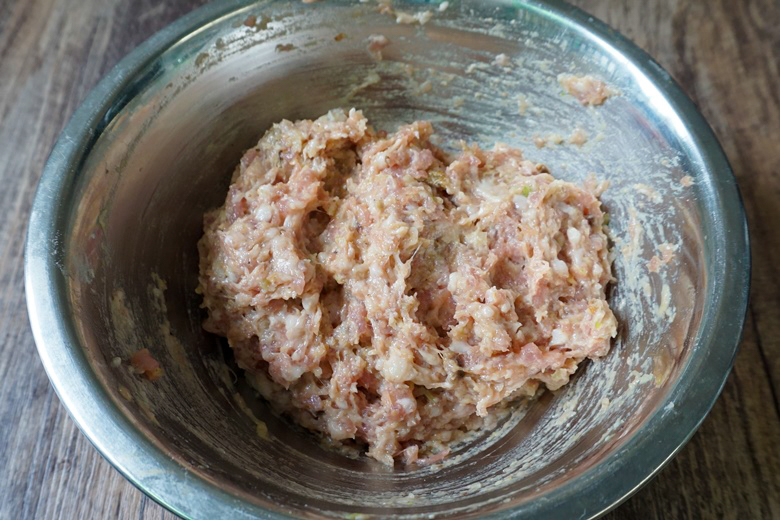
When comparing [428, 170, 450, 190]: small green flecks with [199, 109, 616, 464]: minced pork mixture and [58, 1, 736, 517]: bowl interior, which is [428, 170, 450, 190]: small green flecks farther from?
[58, 1, 736, 517]: bowl interior

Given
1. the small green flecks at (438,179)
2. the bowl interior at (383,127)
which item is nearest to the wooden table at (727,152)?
the bowl interior at (383,127)

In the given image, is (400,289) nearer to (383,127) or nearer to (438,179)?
(438,179)

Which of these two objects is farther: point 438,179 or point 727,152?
point 727,152

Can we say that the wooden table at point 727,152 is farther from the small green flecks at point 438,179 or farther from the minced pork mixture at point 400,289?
the small green flecks at point 438,179

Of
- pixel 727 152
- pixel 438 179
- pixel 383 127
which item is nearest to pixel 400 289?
pixel 438 179

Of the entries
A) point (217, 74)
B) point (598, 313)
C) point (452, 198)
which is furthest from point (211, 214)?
point (598, 313)
